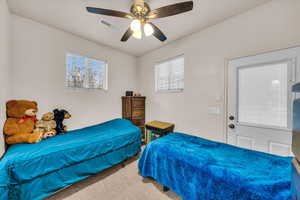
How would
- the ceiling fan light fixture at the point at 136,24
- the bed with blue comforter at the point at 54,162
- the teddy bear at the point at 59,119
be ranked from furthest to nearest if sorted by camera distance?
the teddy bear at the point at 59,119, the ceiling fan light fixture at the point at 136,24, the bed with blue comforter at the point at 54,162

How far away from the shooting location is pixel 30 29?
2020 mm

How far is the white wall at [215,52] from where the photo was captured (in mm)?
1556

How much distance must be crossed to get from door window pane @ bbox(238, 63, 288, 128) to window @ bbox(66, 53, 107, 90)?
310 centimetres

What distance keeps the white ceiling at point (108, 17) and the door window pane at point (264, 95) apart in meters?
1.02

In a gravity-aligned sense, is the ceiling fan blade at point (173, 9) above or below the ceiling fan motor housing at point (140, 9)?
below

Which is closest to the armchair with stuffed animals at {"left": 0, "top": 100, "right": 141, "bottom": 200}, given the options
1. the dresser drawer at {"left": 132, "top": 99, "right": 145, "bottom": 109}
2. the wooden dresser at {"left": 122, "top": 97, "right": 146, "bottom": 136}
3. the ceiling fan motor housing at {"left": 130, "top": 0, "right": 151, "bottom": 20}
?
the wooden dresser at {"left": 122, "top": 97, "right": 146, "bottom": 136}

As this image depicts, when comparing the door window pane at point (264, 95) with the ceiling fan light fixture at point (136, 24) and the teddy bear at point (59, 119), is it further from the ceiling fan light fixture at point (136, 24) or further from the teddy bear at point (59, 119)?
the teddy bear at point (59, 119)

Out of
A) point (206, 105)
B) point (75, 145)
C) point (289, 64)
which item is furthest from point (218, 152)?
point (75, 145)

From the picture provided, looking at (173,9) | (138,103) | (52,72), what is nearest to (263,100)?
(173,9)

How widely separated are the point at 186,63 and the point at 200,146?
185 centimetres

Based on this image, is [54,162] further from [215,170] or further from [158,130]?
[158,130]

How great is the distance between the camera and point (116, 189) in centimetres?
164

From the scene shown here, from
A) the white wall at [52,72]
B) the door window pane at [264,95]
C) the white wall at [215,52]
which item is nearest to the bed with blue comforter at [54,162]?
the white wall at [52,72]

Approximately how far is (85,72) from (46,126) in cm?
142
